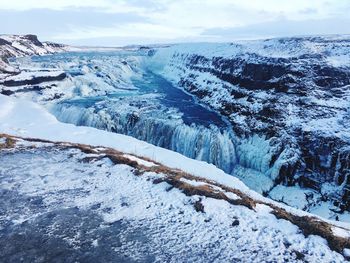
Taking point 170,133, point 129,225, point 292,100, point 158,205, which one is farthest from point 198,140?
point 129,225

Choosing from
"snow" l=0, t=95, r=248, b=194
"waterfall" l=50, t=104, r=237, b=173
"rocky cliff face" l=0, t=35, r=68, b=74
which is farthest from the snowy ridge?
"rocky cliff face" l=0, t=35, r=68, b=74

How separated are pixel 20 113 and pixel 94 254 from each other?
28.9m

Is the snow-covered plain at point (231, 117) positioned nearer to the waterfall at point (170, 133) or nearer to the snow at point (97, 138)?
the waterfall at point (170, 133)

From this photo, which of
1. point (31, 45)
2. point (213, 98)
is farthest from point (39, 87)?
point (31, 45)

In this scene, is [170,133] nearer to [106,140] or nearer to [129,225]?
[106,140]

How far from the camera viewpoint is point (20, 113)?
1406 inches

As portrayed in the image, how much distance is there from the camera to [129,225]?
11.0 meters

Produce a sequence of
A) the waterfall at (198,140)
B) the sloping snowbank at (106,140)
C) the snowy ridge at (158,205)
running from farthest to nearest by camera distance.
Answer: the waterfall at (198,140)
the sloping snowbank at (106,140)
the snowy ridge at (158,205)

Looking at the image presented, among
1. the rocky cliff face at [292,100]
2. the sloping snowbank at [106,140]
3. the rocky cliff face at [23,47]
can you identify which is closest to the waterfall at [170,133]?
the rocky cliff face at [292,100]

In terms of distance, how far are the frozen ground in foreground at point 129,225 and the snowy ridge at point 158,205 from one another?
3cm

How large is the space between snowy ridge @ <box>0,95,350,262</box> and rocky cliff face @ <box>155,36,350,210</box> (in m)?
16.9

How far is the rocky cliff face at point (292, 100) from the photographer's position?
109 ft

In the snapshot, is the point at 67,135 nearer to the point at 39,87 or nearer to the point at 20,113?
the point at 20,113

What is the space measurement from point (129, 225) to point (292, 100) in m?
37.4
